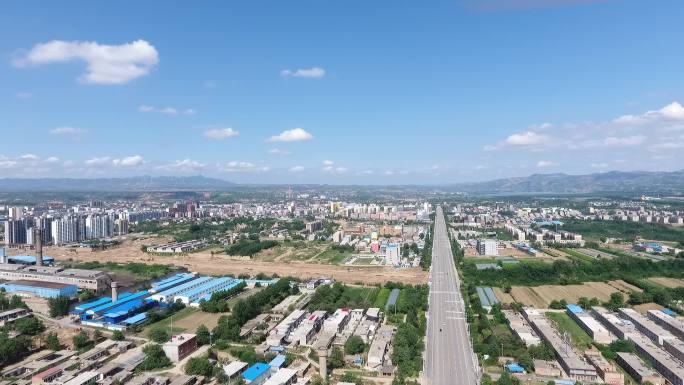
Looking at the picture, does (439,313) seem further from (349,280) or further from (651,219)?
(651,219)

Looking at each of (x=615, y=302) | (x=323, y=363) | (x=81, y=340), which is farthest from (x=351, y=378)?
(x=615, y=302)

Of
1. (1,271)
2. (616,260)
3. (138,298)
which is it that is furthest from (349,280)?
(1,271)

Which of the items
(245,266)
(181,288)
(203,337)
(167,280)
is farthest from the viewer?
(245,266)

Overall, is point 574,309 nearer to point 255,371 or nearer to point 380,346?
point 380,346

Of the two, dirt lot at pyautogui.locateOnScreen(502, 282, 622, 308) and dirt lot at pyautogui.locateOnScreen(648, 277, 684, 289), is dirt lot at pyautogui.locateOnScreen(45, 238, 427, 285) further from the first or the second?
dirt lot at pyautogui.locateOnScreen(648, 277, 684, 289)

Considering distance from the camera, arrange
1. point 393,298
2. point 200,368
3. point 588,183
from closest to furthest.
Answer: point 200,368
point 393,298
point 588,183

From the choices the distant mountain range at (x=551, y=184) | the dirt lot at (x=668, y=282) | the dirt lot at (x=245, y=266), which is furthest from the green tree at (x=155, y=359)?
the distant mountain range at (x=551, y=184)
